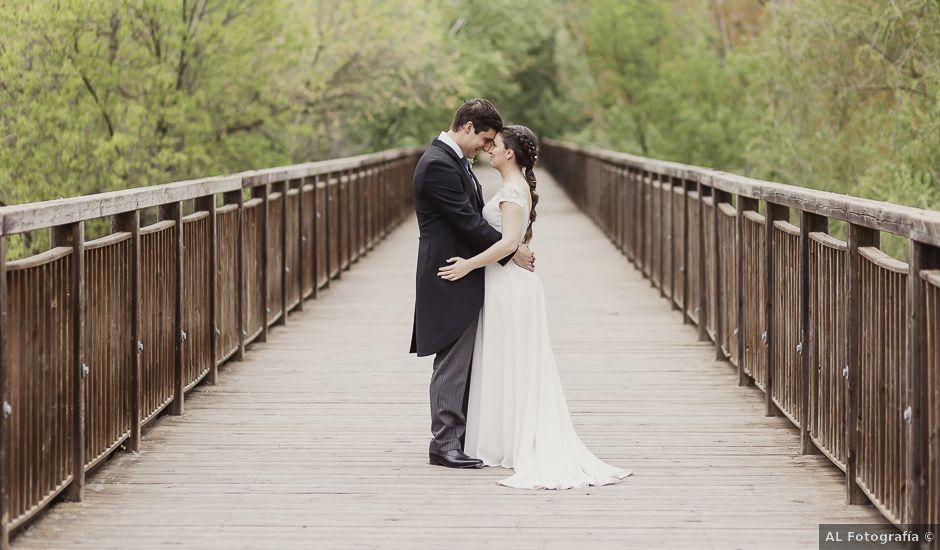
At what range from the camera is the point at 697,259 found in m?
11.5

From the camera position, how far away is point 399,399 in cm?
861

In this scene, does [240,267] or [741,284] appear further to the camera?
[240,267]

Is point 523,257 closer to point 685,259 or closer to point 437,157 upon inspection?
point 437,157

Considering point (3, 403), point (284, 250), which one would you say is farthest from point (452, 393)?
point (284, 250)

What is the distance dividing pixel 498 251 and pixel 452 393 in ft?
2.26

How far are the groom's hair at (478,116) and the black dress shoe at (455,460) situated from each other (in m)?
1.47

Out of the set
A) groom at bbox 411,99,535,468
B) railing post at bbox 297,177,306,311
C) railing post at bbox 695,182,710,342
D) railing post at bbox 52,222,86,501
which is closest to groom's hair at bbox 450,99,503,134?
groom at bbox 411,99,535,468

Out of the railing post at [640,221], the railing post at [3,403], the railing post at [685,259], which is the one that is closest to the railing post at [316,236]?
the railing post at [685,259]

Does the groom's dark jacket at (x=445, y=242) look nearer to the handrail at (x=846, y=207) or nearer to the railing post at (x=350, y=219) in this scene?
the handrail at (x=846, y=207)

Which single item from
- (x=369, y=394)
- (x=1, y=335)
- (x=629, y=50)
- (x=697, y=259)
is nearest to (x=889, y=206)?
(x=1, y=335)

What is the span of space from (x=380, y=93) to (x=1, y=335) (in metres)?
24.7

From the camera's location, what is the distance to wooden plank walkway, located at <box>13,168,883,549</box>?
5.57m

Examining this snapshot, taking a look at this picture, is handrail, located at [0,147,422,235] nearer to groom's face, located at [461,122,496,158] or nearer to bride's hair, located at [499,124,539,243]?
groom's face, located at [461,122,496,158]

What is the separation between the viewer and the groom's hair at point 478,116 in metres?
6.68
